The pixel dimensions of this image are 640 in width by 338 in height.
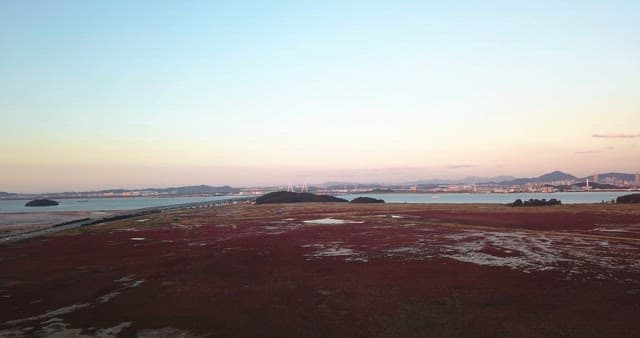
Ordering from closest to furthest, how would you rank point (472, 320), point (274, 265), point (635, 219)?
point (472, 320) → point (274, 265) → point (635, 219)

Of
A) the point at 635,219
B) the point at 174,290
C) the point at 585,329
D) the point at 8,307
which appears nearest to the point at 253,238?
the point at 174,290

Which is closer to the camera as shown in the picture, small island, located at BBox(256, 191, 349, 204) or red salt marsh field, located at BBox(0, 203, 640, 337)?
red salt marsh field, located at BBox(0, 203, 640, 337)

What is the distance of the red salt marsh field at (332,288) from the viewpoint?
12602 millimetres

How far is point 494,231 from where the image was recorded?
3866 centimetres

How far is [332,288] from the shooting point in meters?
17.4

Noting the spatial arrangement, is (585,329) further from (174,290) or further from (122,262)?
(122,262)

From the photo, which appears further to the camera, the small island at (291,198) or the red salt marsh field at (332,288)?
the small island at (291,198)

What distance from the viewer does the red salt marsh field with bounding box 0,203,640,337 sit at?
496 inches

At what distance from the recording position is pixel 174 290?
17.7m

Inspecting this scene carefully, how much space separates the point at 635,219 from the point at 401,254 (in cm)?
Answer: 3557

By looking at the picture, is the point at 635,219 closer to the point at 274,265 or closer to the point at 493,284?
the point at 493,284

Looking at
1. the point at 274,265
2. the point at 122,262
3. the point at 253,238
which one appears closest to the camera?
the point at 274,265

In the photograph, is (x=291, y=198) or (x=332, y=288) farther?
(x=291, y=198)

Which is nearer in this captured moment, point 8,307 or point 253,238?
point 8,307
